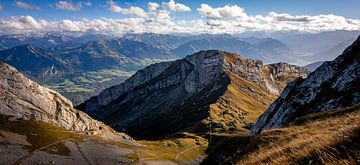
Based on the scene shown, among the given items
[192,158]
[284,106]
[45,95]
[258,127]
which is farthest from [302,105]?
[45,95]

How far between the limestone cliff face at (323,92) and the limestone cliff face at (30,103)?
Answer: 10568 cm

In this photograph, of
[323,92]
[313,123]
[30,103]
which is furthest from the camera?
[30,103]

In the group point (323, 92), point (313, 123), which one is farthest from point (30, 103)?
point (313, 123)

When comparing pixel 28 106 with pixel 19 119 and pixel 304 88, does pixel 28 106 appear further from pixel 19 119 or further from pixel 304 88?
pixel 304 88

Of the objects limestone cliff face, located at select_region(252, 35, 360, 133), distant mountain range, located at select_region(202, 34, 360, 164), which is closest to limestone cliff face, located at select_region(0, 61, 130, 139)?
limestone cliff face, located at select_region(252, 35, 360, 133)

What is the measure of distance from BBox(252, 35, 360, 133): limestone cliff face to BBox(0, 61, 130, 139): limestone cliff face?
106 metres

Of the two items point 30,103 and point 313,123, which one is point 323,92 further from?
point 30,103

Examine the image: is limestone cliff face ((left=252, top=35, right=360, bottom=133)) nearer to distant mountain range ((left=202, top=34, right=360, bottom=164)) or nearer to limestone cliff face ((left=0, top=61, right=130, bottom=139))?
distant mountain range ((left=202, top=34, right=360, bottom=164))

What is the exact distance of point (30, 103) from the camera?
175m

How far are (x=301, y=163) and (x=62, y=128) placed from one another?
585 feet

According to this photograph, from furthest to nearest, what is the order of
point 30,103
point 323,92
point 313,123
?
point 30,103 < point 323,92 < point 313,123

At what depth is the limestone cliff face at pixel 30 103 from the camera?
167 metres

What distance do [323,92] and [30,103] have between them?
444 feet

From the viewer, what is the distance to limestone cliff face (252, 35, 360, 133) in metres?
81.9
